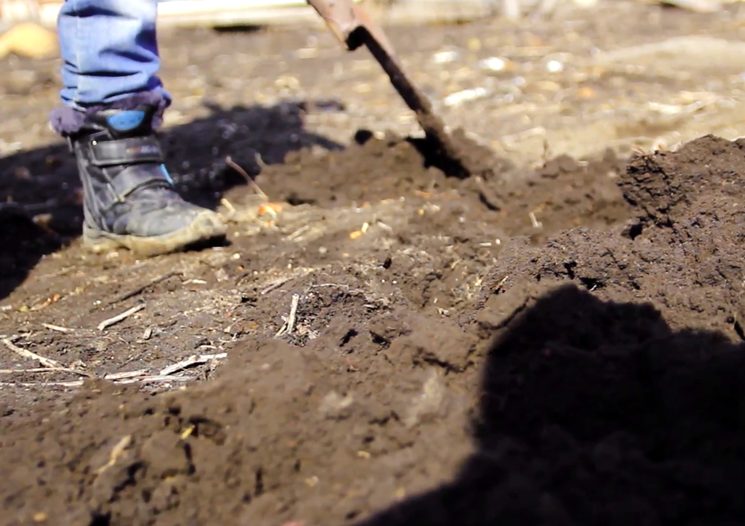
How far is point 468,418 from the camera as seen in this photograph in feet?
A: 5.21

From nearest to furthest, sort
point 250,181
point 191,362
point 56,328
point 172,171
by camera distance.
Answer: point 191,362 → point 56,328 → point 250,181 → point 172,171

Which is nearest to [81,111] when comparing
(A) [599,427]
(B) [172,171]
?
(B) [172,171]

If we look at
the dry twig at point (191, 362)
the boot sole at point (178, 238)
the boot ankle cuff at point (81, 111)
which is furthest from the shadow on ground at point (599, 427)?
the boot ankle cuff at point (81, 111)

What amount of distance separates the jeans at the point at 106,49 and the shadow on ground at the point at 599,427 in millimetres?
1831

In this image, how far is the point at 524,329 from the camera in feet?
5.82

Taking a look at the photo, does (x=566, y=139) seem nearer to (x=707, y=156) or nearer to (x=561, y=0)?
(x=707, y=156)

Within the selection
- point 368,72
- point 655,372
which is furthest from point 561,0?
point 655,372

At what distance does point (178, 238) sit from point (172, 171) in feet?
4.03

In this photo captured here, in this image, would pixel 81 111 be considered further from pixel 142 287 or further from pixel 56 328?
pixel 56 328

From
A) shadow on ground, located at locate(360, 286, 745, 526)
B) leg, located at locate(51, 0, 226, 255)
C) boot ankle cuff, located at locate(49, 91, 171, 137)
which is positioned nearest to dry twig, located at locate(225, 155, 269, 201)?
leg, located at locate(51, 0, 226, 255)

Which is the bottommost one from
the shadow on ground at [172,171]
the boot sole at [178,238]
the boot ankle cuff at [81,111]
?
the shadow on ground at [172,171]

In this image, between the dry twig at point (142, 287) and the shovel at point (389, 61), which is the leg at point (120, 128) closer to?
the dry twig at point (142, 287)

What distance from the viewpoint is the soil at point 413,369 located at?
1.41 m

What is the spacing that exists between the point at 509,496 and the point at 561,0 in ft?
26.1
